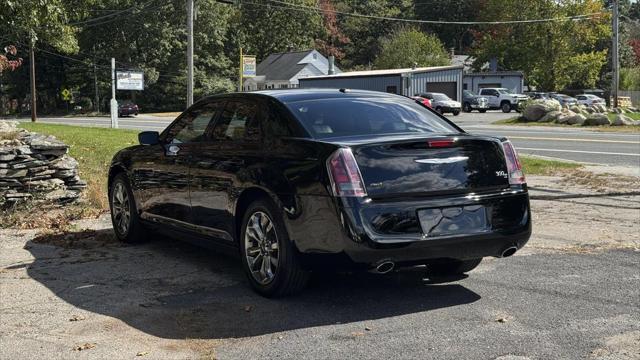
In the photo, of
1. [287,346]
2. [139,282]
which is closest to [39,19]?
[139,282]

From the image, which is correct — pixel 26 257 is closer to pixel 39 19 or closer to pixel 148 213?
pixel 148 213

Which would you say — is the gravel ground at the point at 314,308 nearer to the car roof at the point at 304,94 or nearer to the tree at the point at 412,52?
the car roof at the point at 304,94

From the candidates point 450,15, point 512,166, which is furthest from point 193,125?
point 450,15

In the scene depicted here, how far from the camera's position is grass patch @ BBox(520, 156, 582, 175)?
14305 millimetres

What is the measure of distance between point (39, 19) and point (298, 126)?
8753 millimetres

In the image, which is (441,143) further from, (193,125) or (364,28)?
(364,28)

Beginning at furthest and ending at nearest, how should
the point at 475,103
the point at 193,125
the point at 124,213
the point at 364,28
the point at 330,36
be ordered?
1. the point at 364,28
2. the point at 330,36
3. the point at 475,103
4. the point at 124,213
5. the point at 193,125

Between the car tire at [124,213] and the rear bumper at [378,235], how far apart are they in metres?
2.87

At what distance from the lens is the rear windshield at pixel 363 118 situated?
5.62 metres

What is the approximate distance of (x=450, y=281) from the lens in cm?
600

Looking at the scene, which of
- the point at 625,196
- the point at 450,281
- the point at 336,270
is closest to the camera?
the point at 336,270

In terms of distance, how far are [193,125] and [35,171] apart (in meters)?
3.59

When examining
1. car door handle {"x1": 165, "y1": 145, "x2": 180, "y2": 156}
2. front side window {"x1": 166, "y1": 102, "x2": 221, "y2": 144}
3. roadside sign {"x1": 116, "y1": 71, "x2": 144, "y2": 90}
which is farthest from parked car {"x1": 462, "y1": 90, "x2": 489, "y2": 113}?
car door handle {"x1": 165, "y1": 145, "x2": 180, "y2": 156}

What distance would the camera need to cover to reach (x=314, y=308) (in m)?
5.23
